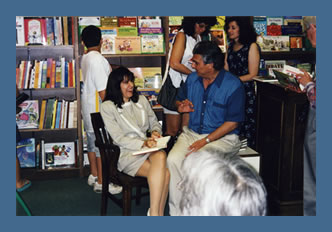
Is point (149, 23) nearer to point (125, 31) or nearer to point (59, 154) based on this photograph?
point (125, 31)

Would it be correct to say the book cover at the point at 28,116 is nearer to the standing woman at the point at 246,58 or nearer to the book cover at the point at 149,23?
the book cover at the point at 149,23

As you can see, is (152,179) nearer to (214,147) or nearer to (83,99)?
(214,147)

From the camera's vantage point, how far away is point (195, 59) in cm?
330

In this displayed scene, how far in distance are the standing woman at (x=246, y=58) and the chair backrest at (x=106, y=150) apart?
1.19 meters

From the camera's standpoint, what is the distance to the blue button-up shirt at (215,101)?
10.9ft

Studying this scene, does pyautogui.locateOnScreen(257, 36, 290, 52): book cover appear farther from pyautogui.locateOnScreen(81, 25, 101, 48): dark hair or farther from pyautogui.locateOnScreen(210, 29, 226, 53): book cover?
pyautogui.locateOnScreen(81, 25, 101, 48): dark hair

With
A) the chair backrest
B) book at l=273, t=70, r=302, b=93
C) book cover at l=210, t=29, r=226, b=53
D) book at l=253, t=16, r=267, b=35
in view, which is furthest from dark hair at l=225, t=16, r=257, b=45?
the chair backrest

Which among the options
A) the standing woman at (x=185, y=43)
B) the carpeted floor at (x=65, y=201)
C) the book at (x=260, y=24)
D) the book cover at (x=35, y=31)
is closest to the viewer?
the carpeted floor at (x=65, y=201)

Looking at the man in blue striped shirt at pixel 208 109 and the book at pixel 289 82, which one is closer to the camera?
the man in blue striped shirt at pixel 208 109

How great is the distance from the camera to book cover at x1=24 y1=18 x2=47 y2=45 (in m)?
4.43

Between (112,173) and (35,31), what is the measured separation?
1.72m

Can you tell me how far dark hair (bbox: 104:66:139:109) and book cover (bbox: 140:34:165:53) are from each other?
3.93ft

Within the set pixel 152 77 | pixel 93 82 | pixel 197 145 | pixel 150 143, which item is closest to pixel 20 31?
pixel 93 82

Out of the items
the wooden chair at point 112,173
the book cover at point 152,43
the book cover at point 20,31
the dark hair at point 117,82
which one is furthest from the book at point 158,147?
the book cover at point 20,31
